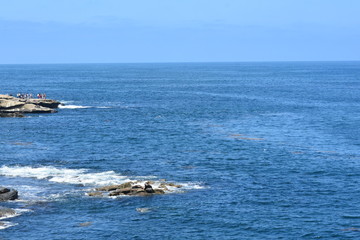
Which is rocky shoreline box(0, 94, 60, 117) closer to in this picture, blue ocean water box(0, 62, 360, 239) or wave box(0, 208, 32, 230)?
blue ocean water box(0, 62, 360, 239)

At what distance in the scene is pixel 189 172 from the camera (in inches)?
3014

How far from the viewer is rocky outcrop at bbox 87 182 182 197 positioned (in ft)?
213

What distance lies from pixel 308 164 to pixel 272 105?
3365 inches

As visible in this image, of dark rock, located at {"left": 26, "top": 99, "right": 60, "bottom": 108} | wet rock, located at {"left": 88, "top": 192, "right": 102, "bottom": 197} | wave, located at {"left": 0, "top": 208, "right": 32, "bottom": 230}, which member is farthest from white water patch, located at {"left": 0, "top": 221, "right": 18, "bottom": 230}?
dark rock, located at {"left": 26, "top": 99, "right": 60, "bottom": 108}

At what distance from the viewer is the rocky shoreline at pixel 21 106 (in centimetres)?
13612

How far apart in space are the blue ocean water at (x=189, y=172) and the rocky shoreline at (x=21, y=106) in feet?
17.3

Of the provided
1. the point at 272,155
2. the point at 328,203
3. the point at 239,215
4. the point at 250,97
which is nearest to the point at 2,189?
the point at 239,215

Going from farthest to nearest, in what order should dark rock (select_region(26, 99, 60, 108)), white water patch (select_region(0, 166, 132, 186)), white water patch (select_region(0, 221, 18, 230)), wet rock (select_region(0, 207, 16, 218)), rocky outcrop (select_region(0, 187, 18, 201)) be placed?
dark rock (select_region(26, 99, 60, 108)) < white water patch (select_region(0, 166, 132, 186)) < rocky outcrop (select_region(0, 187, 18, 201)) < wet rock (select_region(0, 207, 16, 218)) < white water patch (select_region(0, 221, 18, 230))

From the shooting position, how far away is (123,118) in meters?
135

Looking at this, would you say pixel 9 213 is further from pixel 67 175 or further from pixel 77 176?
pixel 67 175

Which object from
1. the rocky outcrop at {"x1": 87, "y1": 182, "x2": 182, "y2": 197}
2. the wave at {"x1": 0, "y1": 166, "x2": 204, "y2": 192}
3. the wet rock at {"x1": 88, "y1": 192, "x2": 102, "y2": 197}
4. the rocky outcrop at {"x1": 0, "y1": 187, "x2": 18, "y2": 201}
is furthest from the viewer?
the wave at {"x1": 0, "y1": 166, "x2": 204, "y2": 192}

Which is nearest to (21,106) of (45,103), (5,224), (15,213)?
(45,103)

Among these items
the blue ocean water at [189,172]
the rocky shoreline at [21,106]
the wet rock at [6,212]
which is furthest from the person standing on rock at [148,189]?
the rocky shoreline at [21,106]

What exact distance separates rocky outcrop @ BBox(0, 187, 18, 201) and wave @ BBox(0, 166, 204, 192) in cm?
864
